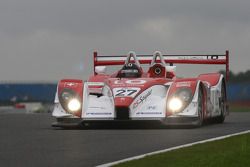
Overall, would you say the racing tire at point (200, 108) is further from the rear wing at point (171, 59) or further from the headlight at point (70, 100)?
the rear wing at point (171, 59)

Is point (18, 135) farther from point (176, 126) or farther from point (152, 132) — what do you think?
point (176, 126)

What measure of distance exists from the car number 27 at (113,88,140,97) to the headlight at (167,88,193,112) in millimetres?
796

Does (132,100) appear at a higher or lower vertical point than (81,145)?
higher

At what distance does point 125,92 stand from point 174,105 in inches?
43.8

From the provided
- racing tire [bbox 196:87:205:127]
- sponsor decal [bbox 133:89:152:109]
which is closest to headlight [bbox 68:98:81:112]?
sponsor decal [bbox 133:89:152:109]

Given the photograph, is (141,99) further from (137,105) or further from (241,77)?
(241,77)

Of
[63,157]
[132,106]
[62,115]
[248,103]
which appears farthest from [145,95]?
[248,103]

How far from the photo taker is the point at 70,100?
19.6 m

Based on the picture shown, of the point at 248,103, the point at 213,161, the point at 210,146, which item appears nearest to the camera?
the point at 213,161

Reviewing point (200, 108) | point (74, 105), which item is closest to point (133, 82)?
point (74, 105)

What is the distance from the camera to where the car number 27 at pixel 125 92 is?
1891 centimetres

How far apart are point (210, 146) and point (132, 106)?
6212 mm

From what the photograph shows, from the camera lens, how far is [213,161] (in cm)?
1033

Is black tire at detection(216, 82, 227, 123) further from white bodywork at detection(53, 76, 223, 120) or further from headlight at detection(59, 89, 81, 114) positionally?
headlight at detection(59, 89, 81, 114)
